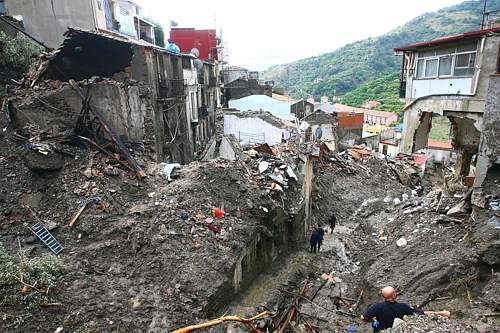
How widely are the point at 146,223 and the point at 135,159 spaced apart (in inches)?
127

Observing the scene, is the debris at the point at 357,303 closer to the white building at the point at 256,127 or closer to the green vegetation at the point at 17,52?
the white building at the point at 256,127

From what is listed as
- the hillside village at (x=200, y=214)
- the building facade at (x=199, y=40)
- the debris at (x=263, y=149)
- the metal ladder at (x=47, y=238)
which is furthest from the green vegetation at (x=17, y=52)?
the building facade at (x=199, y=40)

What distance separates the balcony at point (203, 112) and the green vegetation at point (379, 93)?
4259 centimetres

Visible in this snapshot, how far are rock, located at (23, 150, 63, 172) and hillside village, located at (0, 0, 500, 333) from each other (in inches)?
1.7

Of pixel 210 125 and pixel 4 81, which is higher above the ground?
pixel 4 81

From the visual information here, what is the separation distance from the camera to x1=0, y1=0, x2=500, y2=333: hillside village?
666cm

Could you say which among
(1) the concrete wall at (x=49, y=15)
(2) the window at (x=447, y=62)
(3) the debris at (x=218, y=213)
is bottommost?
(3) the debris at (x=218, y=213)

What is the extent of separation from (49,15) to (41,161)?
11946mm

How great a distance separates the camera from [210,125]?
84.7ft

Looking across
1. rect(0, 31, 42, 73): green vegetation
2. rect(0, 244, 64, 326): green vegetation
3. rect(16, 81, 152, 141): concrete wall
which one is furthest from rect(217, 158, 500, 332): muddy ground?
rect(0, 31, 42, 73): green vegetation

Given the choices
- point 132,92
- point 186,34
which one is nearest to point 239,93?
point 186,34

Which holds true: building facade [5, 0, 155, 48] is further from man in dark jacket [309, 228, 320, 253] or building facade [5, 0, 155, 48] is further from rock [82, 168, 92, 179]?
man in dark jacket [309, 228, 320, 253]

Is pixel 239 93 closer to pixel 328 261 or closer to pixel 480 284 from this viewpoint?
pixel 328 261

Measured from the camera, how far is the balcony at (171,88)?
1538 centimetres
